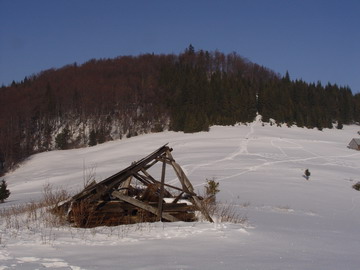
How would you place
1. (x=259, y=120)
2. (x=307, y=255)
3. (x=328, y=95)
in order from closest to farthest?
(x=307, y=255) < (x=259, y=120) < (x=328, y=95)

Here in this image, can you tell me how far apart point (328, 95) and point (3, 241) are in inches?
4048

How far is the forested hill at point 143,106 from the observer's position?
78.2 meters

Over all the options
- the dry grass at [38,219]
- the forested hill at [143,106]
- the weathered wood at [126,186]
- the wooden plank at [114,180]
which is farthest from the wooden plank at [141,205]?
the forested hill at [143,106]

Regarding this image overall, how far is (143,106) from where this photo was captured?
90.2 metres

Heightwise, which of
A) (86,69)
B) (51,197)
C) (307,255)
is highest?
(86,69)

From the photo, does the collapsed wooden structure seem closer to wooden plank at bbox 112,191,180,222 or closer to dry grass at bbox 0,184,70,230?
wooden plank at bbox 112,191,180,222

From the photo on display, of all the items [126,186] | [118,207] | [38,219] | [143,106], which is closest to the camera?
[38,219]

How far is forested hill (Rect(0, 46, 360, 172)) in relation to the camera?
257ft

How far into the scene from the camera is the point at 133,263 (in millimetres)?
4660

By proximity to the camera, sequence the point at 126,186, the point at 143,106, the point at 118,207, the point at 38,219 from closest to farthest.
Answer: the point at 38,219 < the point at 118,207 < the point at 126,186 < the point at 143,106

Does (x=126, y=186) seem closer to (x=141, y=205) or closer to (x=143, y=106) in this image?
(x=141, y=205)

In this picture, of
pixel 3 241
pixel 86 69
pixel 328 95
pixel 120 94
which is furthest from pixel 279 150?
pixel 86 69

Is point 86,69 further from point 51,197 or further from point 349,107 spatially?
point 51,197

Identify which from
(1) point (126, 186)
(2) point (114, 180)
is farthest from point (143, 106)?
(2) point (114, 180)
